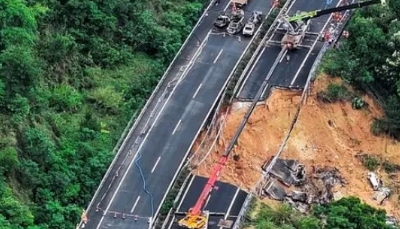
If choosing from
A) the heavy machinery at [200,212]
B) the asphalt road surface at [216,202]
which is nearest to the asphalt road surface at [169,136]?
the asphalt road surface at [216,202]

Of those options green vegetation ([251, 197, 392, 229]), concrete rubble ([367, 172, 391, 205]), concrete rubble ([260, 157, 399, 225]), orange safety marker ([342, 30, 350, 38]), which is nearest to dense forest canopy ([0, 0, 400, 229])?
orange safety marker ([342, 30, 350, 38])

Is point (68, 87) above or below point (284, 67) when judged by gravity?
below

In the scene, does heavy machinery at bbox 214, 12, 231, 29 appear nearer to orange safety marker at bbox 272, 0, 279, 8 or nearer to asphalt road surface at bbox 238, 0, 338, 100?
orange safety marker at bbox 272, 0, 279, 8

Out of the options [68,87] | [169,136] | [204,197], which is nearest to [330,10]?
[169,136]

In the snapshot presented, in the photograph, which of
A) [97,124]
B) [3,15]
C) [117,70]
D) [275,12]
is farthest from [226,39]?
[3,15]

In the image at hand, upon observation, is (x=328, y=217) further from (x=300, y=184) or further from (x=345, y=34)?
(x=345, y=34)

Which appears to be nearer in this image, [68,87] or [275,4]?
[68,87]
